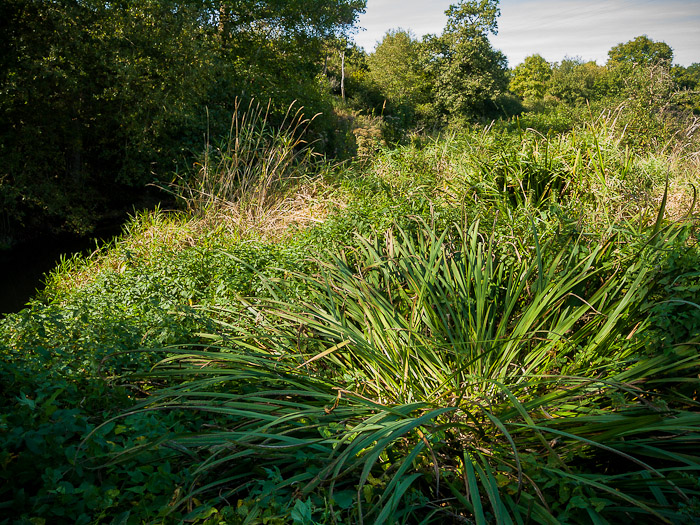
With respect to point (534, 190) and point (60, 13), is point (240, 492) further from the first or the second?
point (60, 13)

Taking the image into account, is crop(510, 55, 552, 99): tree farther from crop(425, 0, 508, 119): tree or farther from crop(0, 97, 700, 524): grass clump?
crop(0, 97, 700, 524): grass clump

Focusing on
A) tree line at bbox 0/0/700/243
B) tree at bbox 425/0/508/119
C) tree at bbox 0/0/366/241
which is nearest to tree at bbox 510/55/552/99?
tree at bbox 425/0/508/119

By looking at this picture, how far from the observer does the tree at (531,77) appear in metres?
51.1

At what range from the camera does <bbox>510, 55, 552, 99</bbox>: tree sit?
5106 centimetres

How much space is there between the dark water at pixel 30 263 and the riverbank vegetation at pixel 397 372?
216 centimetres

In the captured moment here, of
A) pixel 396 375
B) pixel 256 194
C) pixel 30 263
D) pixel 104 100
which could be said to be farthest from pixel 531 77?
pixel 396 375

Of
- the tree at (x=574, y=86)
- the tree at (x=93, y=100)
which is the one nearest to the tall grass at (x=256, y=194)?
the tree at (x=93, y=100)

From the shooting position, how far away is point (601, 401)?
2.26m

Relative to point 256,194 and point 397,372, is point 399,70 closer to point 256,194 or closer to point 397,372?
point 256,194

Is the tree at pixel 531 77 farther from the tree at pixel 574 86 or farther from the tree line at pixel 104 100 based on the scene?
the tree line at pixel 104 100

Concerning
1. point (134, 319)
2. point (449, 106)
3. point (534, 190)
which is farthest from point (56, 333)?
point (449, 106)

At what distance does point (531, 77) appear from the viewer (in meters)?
53.3

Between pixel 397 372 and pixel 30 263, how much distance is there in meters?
7.18

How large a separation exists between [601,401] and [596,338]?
32 centimetres
